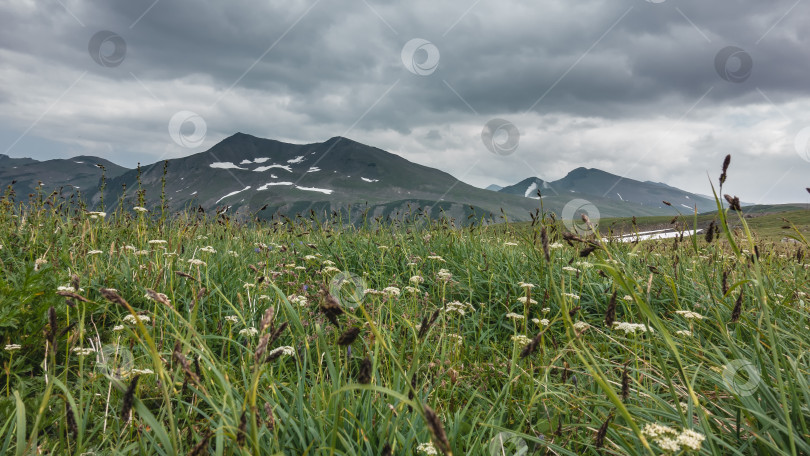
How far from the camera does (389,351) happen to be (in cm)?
170

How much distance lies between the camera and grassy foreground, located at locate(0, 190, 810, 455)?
2000 millimetres

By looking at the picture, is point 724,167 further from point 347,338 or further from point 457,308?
point 457,308

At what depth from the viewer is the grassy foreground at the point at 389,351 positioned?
78.7 inches

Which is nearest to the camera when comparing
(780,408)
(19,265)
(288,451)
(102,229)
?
(780,408)

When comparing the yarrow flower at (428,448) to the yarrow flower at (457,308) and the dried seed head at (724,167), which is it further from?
the dried seed head at (724,167)

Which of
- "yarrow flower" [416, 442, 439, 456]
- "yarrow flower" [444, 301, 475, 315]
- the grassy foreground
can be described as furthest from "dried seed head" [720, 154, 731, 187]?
"yarrow flower" [444, 301, 475, 315]

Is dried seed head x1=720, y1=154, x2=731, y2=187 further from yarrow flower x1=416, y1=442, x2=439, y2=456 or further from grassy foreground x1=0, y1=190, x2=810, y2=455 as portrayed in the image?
yarrow flower x1=416, y1=442, x2=439, y2=456

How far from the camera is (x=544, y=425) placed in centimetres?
298

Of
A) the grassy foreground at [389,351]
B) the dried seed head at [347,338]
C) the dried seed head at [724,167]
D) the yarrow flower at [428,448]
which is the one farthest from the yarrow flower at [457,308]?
the dried seed head at [347,338]

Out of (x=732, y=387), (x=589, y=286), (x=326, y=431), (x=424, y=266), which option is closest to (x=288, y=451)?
(x=326, y=431)

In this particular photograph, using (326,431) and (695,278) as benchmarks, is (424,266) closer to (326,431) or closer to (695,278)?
(695,278)

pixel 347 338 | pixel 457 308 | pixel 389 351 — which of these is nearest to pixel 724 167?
pixel 389 351

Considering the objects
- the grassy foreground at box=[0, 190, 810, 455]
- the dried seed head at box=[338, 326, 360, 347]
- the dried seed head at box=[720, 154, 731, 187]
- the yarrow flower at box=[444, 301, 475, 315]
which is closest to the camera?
the dried seed head at box=[338, 326, 360, 347]

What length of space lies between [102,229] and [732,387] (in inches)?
345
